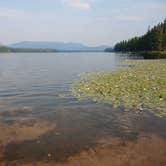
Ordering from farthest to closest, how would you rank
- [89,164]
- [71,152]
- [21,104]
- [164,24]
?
[164,24], [21,104], [71,152], [89,164]

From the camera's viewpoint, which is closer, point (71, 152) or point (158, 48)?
point (71, 152)

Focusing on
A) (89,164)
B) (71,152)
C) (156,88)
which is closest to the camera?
(89,164)

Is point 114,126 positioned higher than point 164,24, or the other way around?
point 164,24

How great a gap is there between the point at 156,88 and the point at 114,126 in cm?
777

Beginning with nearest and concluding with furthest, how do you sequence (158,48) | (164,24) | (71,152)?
(71,152) → (158,48) → (164,24)

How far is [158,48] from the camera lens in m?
87.4

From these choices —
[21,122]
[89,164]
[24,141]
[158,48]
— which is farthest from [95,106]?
[158,48]

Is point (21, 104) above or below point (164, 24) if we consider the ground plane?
below

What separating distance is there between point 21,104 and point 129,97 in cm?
639

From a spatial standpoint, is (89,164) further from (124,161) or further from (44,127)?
(44,127)

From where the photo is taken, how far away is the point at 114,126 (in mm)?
10055

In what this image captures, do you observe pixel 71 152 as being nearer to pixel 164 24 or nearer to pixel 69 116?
pixel 69 116

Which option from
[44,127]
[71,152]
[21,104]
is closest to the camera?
[71,152]

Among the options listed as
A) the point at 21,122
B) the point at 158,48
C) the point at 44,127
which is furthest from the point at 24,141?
the point at 158,48
